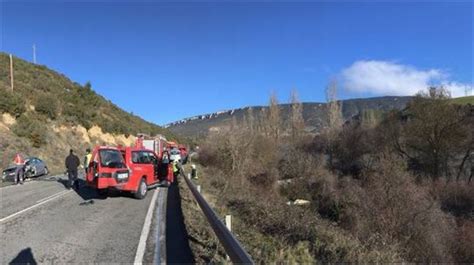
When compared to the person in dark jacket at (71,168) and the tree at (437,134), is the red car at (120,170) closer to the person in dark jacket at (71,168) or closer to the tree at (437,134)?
the person in dark jacket at (71,168)

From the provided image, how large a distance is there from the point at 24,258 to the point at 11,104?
113ft

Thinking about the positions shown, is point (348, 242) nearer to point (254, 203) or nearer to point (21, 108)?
point (254, 203)

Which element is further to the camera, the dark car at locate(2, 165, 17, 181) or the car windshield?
the dark car at locate(2, 165, 17, 181)

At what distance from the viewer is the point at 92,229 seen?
11391mm

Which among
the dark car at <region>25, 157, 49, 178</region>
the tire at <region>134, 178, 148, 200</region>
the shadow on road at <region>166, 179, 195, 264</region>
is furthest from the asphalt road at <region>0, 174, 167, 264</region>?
the dark car at <region>25, 157, 49, 178</region>

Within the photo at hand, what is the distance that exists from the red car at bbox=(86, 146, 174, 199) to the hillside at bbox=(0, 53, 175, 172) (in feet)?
54.5

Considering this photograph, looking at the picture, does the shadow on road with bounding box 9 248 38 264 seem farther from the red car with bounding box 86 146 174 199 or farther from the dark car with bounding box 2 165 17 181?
the dark car with bounding box 2 165 17 181

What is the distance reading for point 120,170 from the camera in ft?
58.0

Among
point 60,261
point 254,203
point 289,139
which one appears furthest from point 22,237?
point 289,139

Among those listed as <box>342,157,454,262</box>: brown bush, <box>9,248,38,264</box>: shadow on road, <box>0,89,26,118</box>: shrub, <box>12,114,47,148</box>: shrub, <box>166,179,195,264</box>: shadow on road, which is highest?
<box>0,89,26,118</box>: shrub

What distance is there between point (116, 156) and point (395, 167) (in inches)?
797

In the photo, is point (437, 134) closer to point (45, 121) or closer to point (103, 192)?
point (45, 121)

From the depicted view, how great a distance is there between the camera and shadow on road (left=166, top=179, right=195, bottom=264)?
8655 mm

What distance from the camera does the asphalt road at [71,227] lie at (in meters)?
8.76
